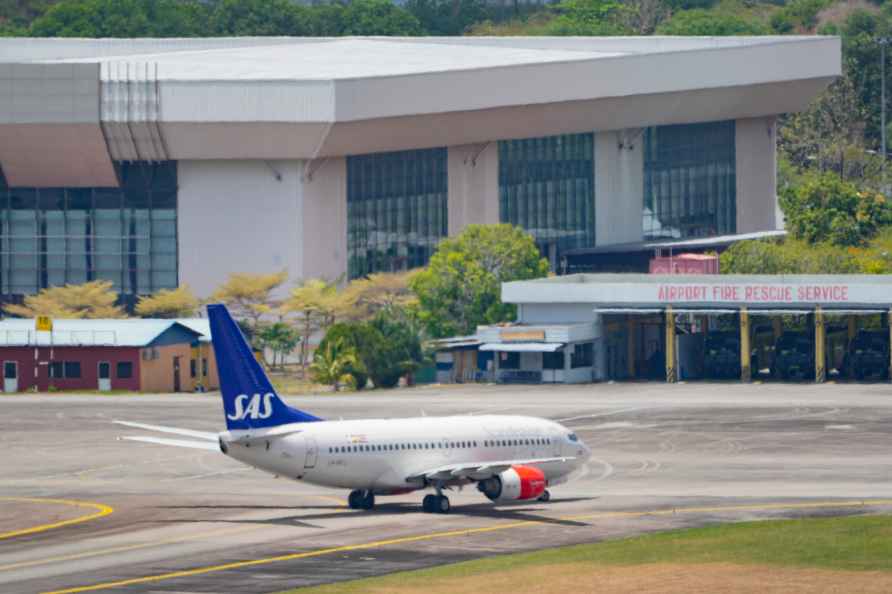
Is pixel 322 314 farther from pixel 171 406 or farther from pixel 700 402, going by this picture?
pixel 700 402

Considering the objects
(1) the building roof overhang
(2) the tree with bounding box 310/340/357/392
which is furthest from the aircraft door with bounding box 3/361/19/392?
(1) the building roof overhang

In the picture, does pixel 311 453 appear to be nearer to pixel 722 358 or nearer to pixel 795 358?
pixel 795 358

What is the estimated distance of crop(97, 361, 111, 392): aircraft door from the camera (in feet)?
451

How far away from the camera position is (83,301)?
15988cm

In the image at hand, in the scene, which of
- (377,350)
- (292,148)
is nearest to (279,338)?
(292,148)

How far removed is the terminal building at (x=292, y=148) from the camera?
15612 centimetres

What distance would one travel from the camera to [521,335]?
137625 millimetres

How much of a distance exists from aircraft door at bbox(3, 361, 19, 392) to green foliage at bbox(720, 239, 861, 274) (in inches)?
2246

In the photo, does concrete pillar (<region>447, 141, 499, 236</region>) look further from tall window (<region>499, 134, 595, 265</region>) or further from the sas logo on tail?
the sas logo on tail

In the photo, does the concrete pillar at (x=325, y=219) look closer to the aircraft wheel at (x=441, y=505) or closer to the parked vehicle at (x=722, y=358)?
the parked vehicle at (x=722, y=358)

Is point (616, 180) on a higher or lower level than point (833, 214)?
higher

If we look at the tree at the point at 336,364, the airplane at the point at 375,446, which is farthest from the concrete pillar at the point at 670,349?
the airplane at the point at 375,446

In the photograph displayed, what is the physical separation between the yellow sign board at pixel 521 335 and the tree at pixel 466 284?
12276mm

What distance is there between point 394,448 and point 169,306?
8848 cm
